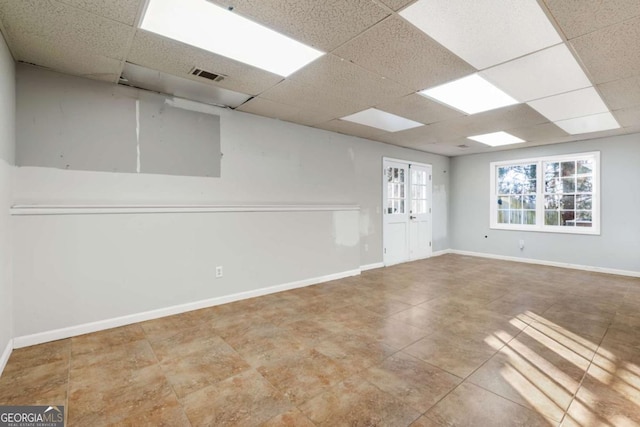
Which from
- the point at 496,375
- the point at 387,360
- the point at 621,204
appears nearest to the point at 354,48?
the point at 387,360

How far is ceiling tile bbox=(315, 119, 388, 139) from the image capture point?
4359 mm

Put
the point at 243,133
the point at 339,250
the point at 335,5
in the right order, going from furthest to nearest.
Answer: the point at 339,250 < the point at 243,133 < the point at 335,5

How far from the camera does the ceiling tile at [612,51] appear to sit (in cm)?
203

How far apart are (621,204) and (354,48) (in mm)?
5724

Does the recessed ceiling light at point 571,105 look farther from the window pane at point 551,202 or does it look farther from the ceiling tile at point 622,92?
the window pane at point 551,202

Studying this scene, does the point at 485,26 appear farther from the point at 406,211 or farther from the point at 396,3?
the point at 406,211

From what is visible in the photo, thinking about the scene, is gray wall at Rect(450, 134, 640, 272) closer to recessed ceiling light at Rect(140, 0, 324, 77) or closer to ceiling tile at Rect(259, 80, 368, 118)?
ceiling tile at Rect(259, 80, 368, 118)

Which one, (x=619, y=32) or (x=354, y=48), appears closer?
(x=619, y=32)

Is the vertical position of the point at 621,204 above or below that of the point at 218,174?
below

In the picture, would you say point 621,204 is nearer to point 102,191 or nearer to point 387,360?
point 387,360

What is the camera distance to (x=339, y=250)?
4.84m

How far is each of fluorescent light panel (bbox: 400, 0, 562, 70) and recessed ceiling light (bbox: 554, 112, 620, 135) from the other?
102 inches

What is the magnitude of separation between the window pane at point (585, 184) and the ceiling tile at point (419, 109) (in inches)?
136

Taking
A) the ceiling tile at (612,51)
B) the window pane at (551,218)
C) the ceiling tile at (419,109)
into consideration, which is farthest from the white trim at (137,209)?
the window pane at (551,218)
